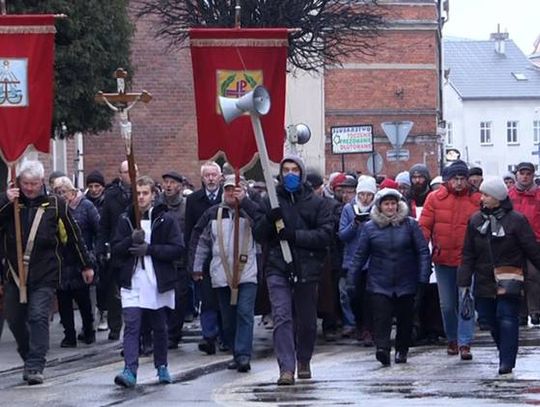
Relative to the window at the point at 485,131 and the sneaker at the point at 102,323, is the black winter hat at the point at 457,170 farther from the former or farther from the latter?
the window at the point at 485,131

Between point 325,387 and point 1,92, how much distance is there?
14.3 ft

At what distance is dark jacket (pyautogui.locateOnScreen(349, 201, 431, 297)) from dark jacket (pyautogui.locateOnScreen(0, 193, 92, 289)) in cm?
283

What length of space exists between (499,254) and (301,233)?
1822 mm

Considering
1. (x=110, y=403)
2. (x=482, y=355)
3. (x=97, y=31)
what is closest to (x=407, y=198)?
(x=482, y=355)

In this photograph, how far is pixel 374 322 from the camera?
48.2 ft

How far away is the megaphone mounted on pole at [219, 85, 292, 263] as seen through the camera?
12923mm

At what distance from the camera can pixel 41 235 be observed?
13727mm

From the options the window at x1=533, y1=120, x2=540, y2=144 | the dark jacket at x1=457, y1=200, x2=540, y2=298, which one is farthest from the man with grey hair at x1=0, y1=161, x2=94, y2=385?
the window at x1=533, y1=120, x2=540, y2=144

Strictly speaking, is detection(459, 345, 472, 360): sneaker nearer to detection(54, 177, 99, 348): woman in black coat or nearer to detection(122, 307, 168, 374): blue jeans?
detection(122, 307, 168, 374): blue jeans

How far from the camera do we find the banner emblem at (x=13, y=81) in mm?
14688

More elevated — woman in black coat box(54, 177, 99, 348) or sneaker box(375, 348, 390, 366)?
woman in black coat box(54, 177, 99, 348)

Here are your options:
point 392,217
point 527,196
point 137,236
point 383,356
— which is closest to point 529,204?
point 527,196

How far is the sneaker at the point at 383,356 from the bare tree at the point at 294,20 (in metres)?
18.2

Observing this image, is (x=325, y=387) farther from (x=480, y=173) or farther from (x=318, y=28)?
(x=318, y=28)
